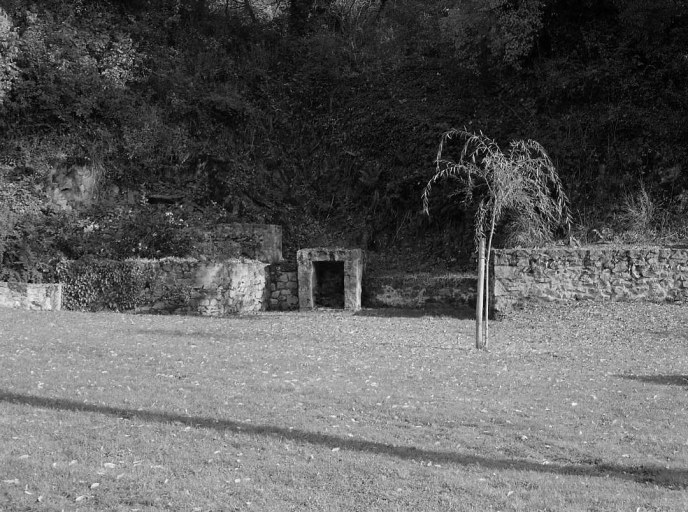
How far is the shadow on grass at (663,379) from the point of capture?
367 inches

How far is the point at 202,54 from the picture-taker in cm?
2822

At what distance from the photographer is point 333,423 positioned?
698cm

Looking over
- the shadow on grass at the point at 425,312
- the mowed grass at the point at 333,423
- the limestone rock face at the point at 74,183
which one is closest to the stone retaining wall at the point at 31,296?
the mowed grass at the point at 333,423

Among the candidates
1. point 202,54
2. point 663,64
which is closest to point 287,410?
point 663,64

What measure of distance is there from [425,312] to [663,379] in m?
8.58

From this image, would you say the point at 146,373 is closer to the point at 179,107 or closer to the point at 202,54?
the point at 179,107

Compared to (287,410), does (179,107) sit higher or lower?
higher

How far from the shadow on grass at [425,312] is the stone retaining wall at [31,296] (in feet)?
23.6

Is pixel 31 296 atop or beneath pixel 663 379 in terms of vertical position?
atop

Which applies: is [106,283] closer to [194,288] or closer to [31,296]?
[31,296]

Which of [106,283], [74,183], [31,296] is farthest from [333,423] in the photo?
[74,183]

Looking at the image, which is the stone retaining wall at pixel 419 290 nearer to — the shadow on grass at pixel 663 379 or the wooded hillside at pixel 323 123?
the wooded hillside at pixel 323 123

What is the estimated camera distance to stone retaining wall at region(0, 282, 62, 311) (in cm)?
1608

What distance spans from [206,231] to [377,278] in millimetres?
5048
